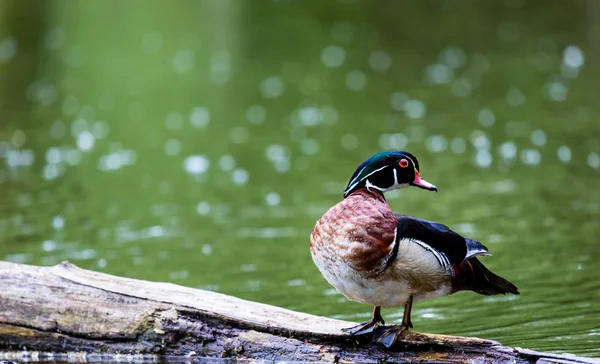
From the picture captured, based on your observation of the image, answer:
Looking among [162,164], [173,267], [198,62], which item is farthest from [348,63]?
[173,267]

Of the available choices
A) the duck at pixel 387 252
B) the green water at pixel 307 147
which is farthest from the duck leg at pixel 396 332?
the green water at pixel 307 147

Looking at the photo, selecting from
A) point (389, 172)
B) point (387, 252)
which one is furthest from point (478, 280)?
point (389, 172)

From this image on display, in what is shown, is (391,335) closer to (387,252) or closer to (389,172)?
(387,252)

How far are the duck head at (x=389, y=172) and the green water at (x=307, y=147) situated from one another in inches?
75.9

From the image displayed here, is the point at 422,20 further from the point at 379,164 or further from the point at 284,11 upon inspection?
the point at 379,164

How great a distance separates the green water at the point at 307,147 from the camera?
10.8 meters

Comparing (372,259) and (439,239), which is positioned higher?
(439,239)

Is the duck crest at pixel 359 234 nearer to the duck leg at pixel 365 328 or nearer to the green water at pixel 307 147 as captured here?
the duck leg at pixel 365 328

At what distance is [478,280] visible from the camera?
6.90 m

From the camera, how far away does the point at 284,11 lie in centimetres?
3753

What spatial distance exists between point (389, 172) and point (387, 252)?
2.05 ft

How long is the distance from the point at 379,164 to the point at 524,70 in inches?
677

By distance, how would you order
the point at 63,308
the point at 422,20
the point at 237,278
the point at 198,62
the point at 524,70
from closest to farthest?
1. the point at 63,308
2. the point at 237,278
3. the point at 524,70
4. the point at 198,62
5. the point at 422,20

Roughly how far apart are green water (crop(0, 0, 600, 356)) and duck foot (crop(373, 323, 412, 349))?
62.7 inches
